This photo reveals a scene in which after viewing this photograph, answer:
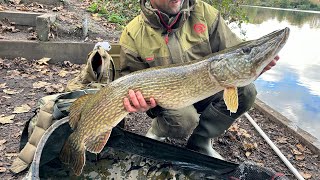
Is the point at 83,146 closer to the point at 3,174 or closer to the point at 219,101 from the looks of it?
the point at 3,174

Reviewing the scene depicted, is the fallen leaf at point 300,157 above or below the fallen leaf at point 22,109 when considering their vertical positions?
below

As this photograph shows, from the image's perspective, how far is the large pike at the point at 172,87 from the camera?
1973 millimetres

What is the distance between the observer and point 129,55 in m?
2.59

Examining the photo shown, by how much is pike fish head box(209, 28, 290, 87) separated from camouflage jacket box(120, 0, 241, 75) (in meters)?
0.52

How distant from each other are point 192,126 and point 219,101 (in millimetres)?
295

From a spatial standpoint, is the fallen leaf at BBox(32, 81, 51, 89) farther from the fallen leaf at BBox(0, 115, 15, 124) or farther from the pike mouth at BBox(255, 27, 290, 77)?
the pike mouth at BBox(255, 27, 290, 77)

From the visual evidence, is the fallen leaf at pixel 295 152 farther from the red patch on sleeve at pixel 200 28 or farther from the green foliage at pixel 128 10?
the green foliage at pixel 128 10

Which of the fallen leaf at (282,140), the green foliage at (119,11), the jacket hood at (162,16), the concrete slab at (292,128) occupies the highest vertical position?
the jacket hood at (162,16)

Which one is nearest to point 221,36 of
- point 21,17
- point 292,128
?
point 292,128

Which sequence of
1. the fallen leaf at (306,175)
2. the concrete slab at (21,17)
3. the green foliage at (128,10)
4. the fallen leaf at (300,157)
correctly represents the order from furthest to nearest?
the green foliage at (128,10) → the concrete slab at (21,17) → the fallen leaf at (300,157) → the fallen leaf at (306,175)

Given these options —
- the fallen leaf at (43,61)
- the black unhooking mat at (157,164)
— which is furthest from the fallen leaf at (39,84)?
the black unhooking mat at (157,164)

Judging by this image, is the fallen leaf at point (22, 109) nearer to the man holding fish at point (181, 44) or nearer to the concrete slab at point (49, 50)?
the man holding fish at point (181, 44)

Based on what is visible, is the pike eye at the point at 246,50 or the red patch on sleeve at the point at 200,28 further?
the red patch on sleeve at the point at 200,28

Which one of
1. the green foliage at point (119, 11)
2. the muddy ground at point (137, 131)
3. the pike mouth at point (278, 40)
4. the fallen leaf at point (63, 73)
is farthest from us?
the green foliage at point (119, 11)
